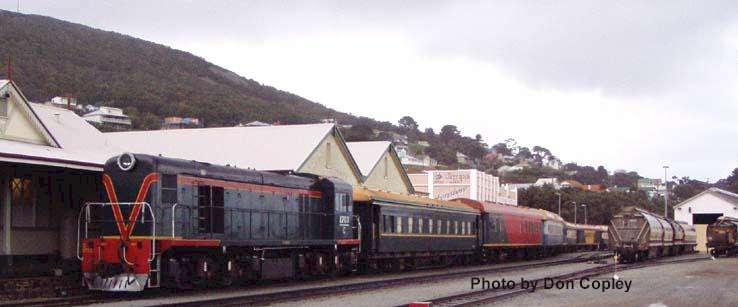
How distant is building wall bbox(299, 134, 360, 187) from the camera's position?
48.1 m

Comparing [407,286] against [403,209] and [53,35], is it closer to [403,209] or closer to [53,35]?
[403,209]

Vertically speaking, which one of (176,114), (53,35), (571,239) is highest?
(53,35)

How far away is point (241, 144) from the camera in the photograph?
170 feet

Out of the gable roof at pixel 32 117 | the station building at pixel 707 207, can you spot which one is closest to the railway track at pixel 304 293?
the gable roof at pixel 32 117

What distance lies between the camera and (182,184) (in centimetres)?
2219

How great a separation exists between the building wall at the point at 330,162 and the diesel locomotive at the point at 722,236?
2626 centimetres

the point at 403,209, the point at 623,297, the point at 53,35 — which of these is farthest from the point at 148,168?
the point at 53,35

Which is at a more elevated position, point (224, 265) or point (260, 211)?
point (260, 211)

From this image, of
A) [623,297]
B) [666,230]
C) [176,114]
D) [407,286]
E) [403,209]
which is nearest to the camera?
[623,297]

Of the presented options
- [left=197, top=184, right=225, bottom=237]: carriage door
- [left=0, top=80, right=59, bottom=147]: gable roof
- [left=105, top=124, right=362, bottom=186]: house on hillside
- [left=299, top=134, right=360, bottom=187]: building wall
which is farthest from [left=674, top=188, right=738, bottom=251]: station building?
[left=0, top=80, right=59, bottom=147]: gable roof

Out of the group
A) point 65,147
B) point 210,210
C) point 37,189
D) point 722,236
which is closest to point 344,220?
point 210,210

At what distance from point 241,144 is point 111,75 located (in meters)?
120

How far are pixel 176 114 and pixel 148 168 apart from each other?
438 feet

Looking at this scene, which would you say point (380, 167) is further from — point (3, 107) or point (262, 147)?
point (3, 107)
